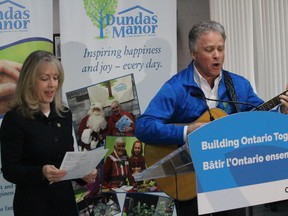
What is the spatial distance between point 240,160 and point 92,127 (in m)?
2.10

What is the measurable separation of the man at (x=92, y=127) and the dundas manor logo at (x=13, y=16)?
0.77 metres

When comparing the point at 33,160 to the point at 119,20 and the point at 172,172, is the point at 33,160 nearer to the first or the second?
the point at 172,172

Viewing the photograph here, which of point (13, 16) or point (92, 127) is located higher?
point (13, 16)

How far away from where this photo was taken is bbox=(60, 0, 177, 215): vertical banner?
11.1 feet

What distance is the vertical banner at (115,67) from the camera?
340 cm

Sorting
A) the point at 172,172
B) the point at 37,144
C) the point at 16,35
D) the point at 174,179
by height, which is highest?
the point at 16,35

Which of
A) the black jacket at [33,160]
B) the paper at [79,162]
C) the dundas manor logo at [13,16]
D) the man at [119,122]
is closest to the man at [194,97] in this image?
the paper at [79,162]

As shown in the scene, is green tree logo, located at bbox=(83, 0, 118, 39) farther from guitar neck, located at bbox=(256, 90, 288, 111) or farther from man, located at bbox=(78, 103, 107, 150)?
guitar neck, located at bbox=(256, 90, 288, 111)

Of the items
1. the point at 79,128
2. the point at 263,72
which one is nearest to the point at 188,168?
the point at 79,128

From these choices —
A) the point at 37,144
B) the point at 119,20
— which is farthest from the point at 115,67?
the point at 37,144

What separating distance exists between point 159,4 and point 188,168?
2.08 meters

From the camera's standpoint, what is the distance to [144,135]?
7.99 feet

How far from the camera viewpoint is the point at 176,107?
240cm

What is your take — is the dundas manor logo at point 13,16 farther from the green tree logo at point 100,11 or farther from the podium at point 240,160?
the podium at point 240,160
